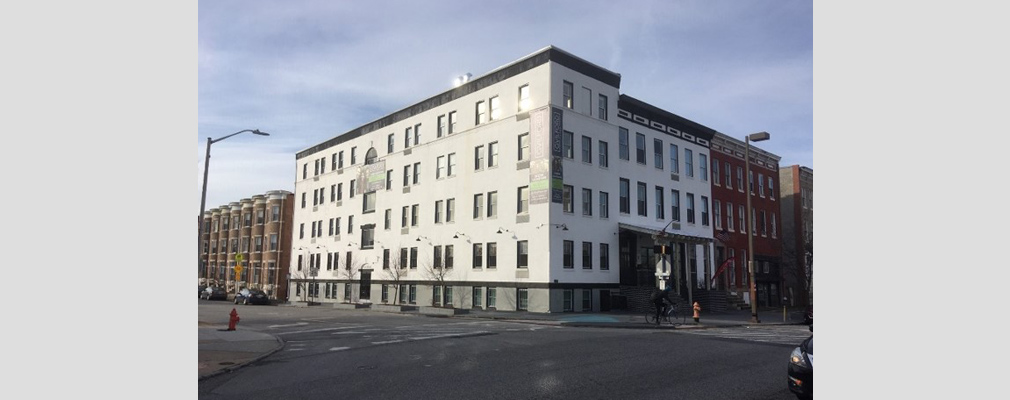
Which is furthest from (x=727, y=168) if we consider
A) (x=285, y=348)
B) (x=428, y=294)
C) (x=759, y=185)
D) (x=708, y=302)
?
(x=285, y=348)

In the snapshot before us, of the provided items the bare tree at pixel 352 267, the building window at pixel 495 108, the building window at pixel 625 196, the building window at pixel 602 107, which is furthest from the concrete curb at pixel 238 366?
the bare tree at pixel 352 267

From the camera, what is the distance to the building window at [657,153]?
4344cm

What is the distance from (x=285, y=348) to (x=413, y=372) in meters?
7.15

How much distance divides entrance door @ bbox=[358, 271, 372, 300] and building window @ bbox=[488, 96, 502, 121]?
18.6 m

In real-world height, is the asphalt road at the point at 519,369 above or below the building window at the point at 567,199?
below

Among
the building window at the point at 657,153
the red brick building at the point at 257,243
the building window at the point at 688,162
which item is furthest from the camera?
the red brick building at the point at 257,243

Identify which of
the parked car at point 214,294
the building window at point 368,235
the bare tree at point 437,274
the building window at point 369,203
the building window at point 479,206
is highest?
the building window at point 369,203

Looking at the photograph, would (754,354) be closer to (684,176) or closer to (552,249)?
(552,249)

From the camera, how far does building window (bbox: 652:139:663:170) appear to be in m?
43.4

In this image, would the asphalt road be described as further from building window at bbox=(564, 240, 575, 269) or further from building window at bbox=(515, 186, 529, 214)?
building window at bbox=(515, 186, 529, 214)

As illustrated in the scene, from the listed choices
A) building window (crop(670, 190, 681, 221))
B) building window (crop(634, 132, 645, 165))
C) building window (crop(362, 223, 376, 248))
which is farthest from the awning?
building window (crop(362, 223, 376, 248))

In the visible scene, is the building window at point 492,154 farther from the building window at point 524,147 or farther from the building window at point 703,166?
the building window at point 703,166

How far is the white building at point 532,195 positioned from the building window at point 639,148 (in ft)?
0.34

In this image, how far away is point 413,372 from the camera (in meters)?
12.6
